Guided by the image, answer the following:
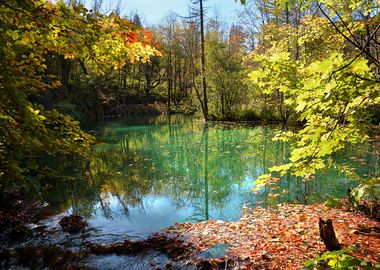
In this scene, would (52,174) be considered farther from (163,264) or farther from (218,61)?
(218,61)

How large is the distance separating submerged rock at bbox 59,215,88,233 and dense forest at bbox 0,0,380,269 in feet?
3.55

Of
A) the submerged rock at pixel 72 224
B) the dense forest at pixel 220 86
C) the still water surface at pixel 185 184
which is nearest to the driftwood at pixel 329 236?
the dense forest at pixel 220 86

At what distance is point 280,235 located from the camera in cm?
469

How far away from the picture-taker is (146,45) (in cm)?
352

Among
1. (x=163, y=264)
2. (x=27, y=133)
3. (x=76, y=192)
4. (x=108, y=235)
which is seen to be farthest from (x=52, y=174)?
(x=76, y=192)

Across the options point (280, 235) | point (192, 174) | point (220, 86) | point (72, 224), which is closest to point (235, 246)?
point (280, 235)

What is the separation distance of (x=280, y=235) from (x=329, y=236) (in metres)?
0.96

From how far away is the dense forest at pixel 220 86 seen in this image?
2471mm

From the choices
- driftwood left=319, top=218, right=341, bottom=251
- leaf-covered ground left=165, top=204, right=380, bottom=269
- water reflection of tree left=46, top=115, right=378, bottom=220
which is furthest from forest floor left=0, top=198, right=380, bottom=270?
water reflection of tree left=46, top=115, right=378, bottom=220

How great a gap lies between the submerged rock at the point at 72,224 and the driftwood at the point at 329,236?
4598 mm

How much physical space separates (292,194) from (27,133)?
6.48 metres

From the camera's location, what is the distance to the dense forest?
2.47 m

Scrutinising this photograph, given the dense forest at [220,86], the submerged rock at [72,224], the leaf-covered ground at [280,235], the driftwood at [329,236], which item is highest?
the dense forest at [220,86]

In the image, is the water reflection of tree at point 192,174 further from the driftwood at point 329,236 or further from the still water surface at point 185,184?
the driftwood at point 329,236
